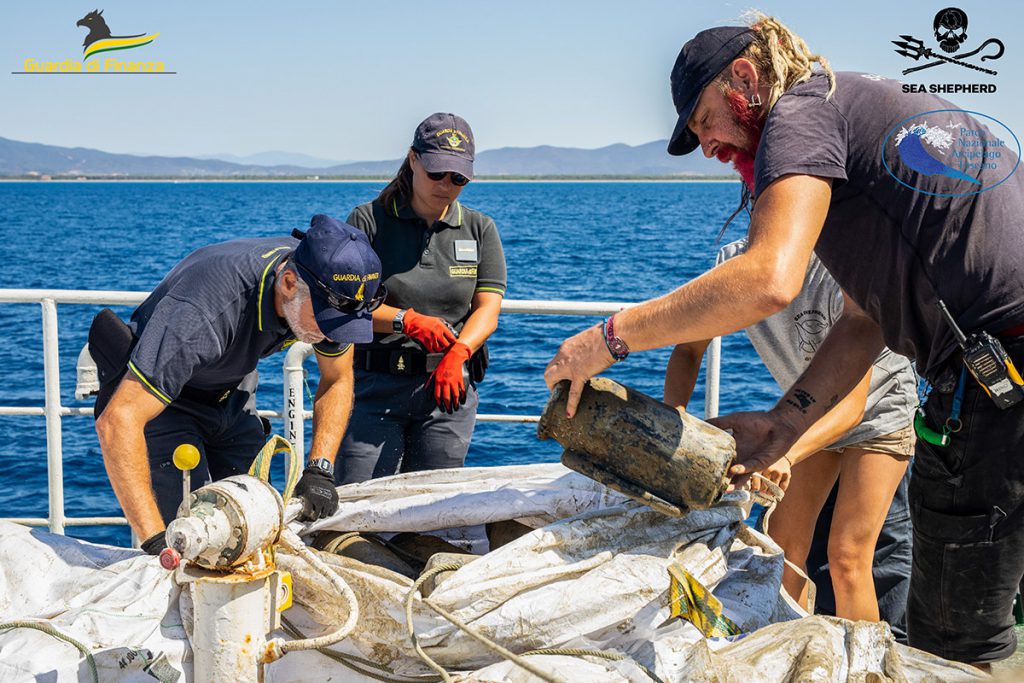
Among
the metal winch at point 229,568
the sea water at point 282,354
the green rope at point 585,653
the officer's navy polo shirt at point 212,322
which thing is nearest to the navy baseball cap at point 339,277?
the officer's navy polo shirt at point 212,322

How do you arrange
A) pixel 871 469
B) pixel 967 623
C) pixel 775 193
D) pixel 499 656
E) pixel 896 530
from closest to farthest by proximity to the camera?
pixel 775 193
pixel 499 656
pixel 967 623
pixel 871 469
pixel 896 530

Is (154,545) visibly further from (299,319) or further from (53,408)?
(53,408)

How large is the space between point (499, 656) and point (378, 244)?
2.10m

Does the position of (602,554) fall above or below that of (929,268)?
below

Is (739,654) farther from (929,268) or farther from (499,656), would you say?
(929,268)

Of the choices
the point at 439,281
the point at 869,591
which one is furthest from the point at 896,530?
the point at 439,281

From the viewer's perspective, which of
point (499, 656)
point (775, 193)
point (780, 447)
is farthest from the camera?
point (780, 447)

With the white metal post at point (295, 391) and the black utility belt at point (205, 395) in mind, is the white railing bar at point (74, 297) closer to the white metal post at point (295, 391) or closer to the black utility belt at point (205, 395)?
the white metal post at point (295, 391)

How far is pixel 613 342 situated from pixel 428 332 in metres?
1.67

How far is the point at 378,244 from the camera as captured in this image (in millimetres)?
4164

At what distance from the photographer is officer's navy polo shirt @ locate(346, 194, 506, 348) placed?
13.7 feet

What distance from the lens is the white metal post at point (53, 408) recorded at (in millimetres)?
4363

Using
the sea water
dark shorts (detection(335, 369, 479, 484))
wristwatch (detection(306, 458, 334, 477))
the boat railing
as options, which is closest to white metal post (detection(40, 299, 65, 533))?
the boat railing

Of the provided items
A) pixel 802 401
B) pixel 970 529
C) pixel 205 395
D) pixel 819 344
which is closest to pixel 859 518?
pixel 819 344
